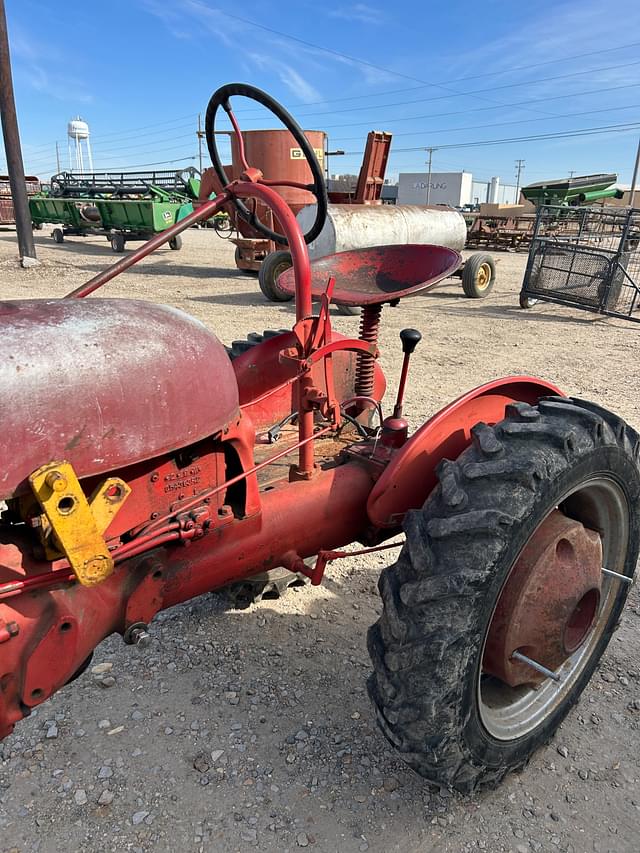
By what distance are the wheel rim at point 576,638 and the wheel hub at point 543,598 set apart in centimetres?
3

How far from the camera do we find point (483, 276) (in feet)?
33.5

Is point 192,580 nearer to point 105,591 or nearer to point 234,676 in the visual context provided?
point 105,591

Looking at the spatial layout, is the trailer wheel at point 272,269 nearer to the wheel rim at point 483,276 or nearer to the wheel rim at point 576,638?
the wheel rim at point 483,276

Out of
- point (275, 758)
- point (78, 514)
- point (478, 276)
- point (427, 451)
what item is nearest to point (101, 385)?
point (78, 514)

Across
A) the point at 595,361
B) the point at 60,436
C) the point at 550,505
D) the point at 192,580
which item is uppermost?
the point at 60,436

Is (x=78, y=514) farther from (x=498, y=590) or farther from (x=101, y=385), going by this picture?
(x=498, y=590)

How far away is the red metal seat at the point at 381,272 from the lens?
221 centimetres

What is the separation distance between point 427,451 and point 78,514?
3.22 ft

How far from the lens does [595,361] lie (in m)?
6.22

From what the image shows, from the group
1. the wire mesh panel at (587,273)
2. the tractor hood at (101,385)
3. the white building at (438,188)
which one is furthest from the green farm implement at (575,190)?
the white building at (438,188)

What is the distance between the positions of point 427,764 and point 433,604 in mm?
401

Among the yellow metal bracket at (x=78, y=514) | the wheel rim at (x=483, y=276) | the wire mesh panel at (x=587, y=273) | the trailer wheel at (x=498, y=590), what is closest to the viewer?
the yellow metal bracket at (x=78, y=514)

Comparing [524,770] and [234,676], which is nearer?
[524,770]

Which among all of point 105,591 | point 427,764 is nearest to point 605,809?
point 427,764
